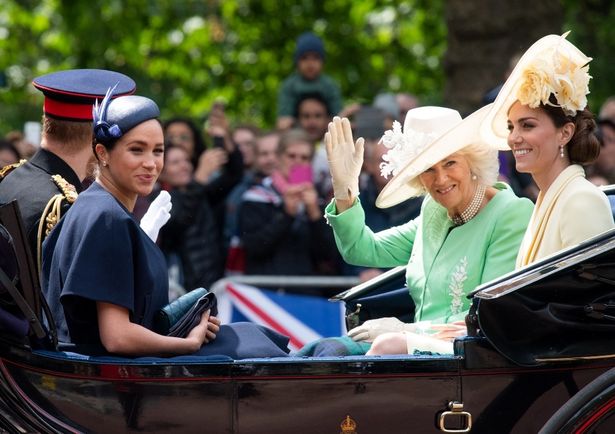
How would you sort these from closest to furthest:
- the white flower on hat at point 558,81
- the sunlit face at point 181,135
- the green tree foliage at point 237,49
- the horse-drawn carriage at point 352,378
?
the horse-drawn carriage at point 352,378 < the white flower on hat at point 558,81 < the sunlit face at point 181,135 < the green tree foliage at point 237,49

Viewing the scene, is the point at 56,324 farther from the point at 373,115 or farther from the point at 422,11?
the point at 422,11

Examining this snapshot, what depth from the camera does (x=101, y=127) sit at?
4.61 metres

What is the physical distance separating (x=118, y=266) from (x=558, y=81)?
1641mm

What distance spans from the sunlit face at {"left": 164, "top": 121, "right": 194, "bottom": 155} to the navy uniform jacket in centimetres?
405

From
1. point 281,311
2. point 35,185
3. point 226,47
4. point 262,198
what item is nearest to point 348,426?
point 35,185

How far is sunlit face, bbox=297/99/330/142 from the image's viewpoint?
397 inches

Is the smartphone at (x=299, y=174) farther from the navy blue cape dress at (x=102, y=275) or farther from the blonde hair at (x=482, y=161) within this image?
the navy blue cape dress at (x=102, y=275)

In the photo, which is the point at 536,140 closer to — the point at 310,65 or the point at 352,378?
the point at 352,378

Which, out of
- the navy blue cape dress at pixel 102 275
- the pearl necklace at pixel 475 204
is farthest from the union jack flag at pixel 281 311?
the navy blue cape dress at pixel 102 275

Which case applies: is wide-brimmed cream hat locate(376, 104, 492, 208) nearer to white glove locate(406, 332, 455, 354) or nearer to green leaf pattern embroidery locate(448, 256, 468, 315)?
green leaf pattern embroidery locate(448, 256, 468, 315)

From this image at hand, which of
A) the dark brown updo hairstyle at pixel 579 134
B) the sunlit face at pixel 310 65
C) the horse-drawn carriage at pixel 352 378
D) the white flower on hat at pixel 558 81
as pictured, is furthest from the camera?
the sunlit face at pixel 310 65

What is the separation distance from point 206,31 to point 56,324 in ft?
32.4

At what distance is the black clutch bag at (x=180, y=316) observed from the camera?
459 cm

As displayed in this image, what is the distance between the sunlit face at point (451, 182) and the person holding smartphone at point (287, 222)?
11.5 ft
